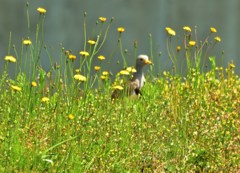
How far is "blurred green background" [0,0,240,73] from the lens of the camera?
8.09m

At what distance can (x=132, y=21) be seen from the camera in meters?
8.44

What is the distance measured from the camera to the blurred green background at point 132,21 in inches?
318

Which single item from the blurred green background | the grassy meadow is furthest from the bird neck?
the grassy meadow

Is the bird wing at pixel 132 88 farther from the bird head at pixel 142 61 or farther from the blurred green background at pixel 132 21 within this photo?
the blurred green background at pixel 132 21

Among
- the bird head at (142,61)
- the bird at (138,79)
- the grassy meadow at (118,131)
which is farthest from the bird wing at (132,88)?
the grassy meadow at (118,131)

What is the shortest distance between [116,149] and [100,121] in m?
0.36

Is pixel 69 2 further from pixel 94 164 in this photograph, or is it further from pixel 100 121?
pixel 94 164

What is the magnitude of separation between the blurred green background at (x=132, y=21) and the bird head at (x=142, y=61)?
10cm

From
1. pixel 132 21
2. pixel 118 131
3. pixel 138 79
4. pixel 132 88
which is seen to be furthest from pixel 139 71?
pixel 118 131

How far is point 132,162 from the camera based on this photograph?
6031 mm

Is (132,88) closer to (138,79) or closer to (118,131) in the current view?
(138,79)

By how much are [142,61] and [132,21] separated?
0.41m

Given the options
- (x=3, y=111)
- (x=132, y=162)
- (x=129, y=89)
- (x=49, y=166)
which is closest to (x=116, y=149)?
(x=132, y=162)

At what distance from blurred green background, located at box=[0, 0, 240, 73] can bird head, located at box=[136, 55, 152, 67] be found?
0.10m
